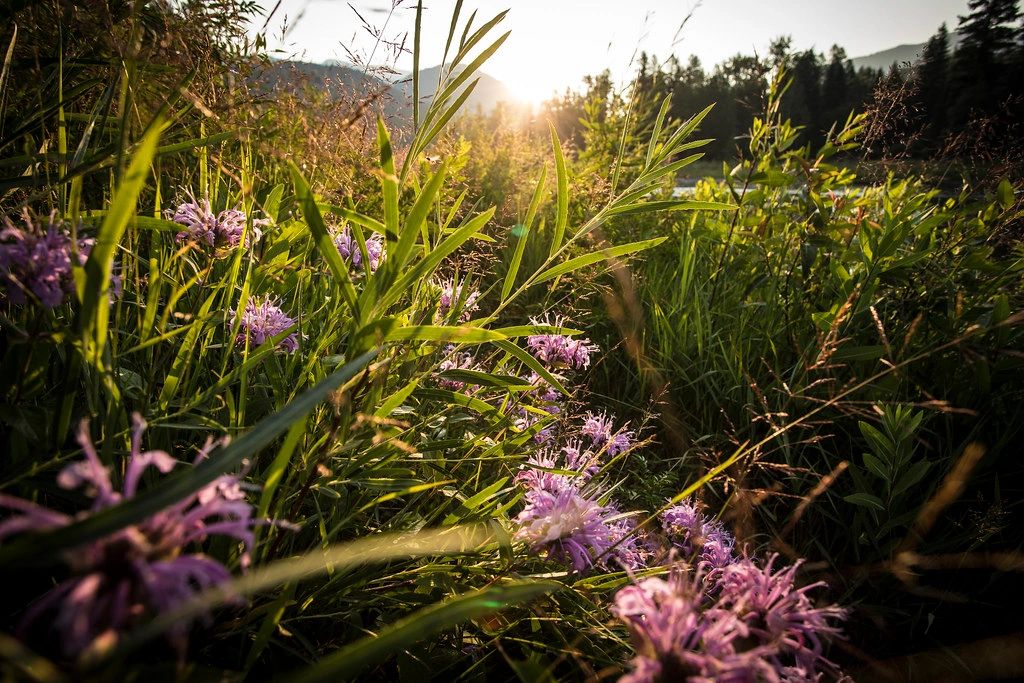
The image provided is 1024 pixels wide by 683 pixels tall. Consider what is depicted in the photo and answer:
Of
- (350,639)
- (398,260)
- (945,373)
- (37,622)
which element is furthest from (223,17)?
(945,373)

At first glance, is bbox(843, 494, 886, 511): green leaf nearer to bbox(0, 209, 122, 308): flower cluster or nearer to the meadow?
the meadow

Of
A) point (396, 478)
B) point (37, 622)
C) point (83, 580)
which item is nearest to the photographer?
point (83, 580)

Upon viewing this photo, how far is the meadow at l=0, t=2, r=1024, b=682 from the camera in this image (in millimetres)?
500

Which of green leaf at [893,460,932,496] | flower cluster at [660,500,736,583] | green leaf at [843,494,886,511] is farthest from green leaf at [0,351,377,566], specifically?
green leaf at [893,460,932,496]

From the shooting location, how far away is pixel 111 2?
4.29ft

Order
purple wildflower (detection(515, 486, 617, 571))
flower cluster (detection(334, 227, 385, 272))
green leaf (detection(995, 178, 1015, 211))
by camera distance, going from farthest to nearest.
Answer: green leaf (detection(995, 178, 1015, 211))
flower cluster (detection(334, 227, 385, 272))
purple wildflower (detection(515, 486, 617, 571))

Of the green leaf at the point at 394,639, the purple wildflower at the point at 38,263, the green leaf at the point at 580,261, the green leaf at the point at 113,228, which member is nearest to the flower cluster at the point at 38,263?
the purple wildflower at the point at 38,263

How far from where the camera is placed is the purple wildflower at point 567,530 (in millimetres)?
974

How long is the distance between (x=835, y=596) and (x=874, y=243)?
4.45 ft

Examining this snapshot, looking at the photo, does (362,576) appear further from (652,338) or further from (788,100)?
(788,100)

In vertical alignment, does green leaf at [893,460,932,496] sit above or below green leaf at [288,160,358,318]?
below

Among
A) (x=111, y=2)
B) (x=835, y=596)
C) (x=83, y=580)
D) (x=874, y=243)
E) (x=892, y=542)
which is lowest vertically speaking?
(x=835, y=596)

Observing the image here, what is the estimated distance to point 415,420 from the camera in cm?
121

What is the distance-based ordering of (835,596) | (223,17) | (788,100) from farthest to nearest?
(788,100), (223,17), (835,596)
